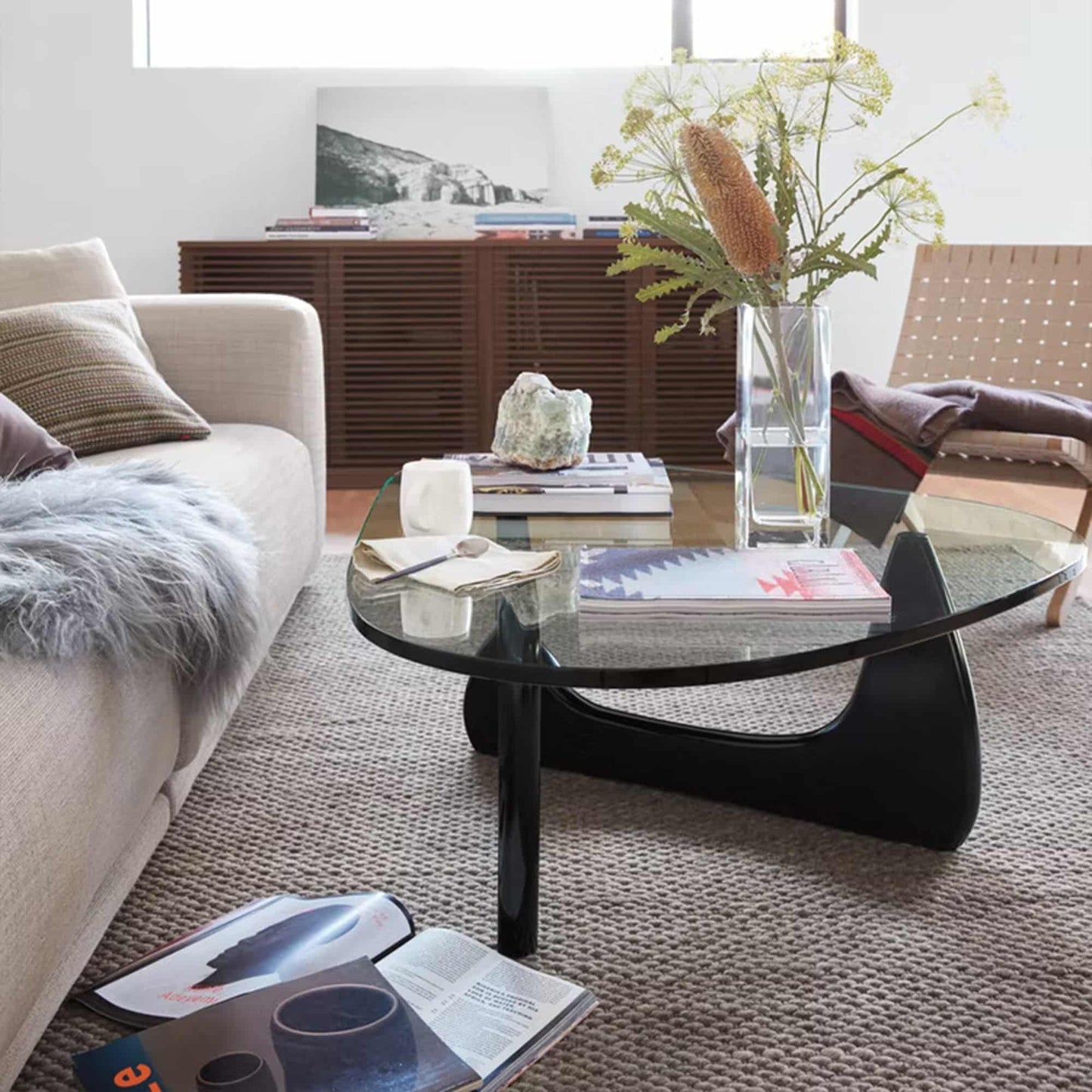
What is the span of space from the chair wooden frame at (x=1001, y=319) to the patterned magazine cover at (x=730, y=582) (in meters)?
1.89

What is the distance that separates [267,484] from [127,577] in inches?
33.2

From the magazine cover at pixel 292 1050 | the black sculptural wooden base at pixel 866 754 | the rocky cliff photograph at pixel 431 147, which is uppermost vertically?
the rocky cliff photograph at pixel 431 147

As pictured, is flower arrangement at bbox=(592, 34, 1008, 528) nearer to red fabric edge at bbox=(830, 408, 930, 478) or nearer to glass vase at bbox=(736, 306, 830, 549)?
glass vase at bbox=(736, 306, 830, 549)

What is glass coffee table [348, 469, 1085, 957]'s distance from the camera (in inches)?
45.8

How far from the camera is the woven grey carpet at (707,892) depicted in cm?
124

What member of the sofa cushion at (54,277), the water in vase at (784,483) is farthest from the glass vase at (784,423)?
the sofa cushion at (54,277)

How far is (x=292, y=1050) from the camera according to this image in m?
1.16

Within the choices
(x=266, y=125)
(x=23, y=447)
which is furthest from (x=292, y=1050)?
(x=266, y=125)

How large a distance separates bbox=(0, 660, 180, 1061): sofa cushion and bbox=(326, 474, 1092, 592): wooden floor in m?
2.22

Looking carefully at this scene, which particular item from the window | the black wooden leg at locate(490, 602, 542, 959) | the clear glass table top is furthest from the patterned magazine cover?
the window

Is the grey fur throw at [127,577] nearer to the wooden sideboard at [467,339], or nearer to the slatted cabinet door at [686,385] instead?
the wooden sideboard at [467,339]

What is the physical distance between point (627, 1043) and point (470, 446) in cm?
298

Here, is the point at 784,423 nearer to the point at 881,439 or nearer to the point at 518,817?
the point at 518,817

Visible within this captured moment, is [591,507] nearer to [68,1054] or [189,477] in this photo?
[189,477]
